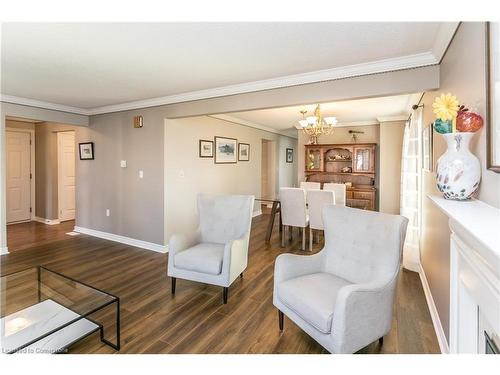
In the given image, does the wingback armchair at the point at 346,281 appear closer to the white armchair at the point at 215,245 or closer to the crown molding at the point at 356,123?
the white armchair at the point at 215,245

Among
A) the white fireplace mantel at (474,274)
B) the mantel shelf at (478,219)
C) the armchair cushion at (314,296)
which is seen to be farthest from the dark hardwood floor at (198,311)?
the mantel shelf at (478,219)

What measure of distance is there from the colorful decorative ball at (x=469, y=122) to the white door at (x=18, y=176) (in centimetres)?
742

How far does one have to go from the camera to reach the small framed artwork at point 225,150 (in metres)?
5.19

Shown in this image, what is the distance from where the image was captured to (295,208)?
13.8 ft

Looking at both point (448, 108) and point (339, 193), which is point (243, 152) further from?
point (448, 108)

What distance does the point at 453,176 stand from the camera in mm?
1271

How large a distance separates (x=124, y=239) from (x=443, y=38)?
15.5ft

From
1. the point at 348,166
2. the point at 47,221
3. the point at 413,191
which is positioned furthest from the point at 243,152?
the point at 47,221

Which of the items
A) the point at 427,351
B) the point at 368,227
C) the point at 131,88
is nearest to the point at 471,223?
the point at 368,227

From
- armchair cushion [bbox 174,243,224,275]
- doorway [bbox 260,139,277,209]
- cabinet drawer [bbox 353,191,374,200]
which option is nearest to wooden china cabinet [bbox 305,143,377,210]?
cabinet drawer [bbox 353,191,374,200]

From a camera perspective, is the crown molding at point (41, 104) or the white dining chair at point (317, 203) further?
the white dining chair at point (317, 203)

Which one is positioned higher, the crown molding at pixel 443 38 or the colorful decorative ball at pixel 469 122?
the crown molding at pixel 443 38

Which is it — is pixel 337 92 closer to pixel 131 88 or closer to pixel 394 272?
pixel 394 272

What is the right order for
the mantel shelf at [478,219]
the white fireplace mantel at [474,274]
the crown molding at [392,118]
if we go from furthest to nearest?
the crown molding at [392,118] → the white fireplace mantel at [474,274] → the mantel shelf at [478,219]
